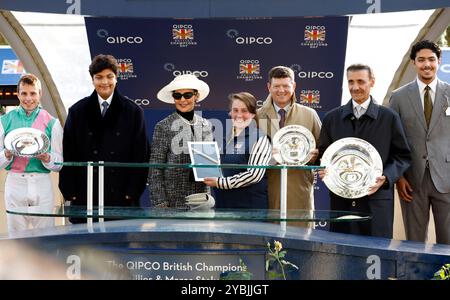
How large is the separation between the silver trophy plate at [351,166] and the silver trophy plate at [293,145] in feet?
1.15

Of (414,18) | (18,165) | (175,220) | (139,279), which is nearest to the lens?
(139,279)

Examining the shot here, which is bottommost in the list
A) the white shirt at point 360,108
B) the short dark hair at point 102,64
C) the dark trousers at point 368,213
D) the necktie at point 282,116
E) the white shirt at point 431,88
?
the dark trousers at point 368,213

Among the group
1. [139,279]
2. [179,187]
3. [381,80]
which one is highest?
[381,80]

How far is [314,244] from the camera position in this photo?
217 inches

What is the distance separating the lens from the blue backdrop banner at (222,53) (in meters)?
10.2

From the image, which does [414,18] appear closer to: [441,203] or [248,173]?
[441,203]

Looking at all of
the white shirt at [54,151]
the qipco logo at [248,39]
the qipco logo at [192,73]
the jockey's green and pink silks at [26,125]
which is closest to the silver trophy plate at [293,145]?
the white shirt at [54,151]

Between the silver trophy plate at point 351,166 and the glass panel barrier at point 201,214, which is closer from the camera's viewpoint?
the glass panel barrier at point 201,214

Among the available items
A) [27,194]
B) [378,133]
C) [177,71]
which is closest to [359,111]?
[378,133]

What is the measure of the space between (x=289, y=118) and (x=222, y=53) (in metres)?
3.55

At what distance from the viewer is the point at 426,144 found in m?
6.77

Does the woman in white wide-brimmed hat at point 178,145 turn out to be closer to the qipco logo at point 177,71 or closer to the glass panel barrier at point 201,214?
the glass panel barrier at point 201,214
